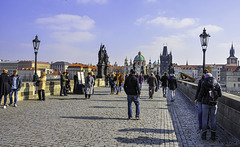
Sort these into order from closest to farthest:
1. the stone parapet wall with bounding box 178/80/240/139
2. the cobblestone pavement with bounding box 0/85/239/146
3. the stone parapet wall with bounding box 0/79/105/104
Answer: the cobblestone pavement with bounding box 0/85/239/146 < the stone parapet wall with bounding box 178/80/240/139 < the stone parapet wall with bounding box 0/79/105/104

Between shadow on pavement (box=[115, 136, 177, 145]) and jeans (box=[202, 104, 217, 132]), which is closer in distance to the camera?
shadow on pavement (box=[115, 136, 177, 145])

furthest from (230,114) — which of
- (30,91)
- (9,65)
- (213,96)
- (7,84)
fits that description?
(9,65)

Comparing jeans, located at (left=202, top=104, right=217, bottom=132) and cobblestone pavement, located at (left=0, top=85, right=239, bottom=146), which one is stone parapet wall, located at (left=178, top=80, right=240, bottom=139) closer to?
cobblestone pavement, located at (left=0, top=85, right=239, bottom=146)

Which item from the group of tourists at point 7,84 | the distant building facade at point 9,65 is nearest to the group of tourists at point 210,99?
the group of tourists at point 7,84

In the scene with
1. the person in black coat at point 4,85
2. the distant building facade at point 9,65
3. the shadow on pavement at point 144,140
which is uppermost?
the distant building facade at point 9,65

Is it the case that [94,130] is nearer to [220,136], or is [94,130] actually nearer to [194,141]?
[194,141]

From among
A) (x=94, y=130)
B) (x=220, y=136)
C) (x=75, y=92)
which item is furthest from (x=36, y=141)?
(x=75, y=92)

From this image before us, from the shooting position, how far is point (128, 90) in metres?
8.44

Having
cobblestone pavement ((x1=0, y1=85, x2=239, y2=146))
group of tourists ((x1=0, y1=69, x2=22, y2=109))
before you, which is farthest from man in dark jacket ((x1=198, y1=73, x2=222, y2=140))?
group of tourists ((x1=0, y1=69, x2=22, y2=109))

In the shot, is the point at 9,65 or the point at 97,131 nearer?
the point at 97,131

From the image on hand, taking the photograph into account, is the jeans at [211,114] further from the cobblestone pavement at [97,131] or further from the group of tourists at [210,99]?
the cobblestone pavement at [97,131]

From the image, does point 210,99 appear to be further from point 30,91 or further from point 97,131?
point 30,91

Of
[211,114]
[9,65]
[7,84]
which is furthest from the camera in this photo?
[9,65]

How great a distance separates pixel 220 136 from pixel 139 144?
2437 mm
